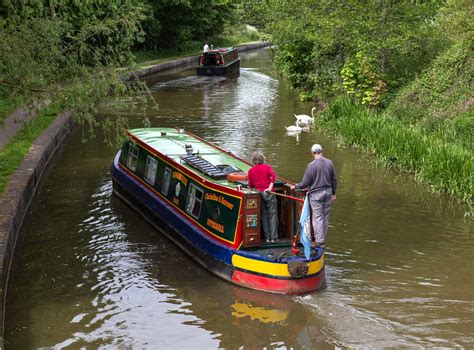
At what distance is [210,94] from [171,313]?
24.4 meters

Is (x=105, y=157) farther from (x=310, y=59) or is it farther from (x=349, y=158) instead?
(x=310, y=59)

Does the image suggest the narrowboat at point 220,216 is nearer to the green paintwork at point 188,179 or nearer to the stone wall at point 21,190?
the green paintwork at point 188,179

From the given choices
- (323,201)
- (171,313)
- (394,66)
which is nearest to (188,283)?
(171,313)

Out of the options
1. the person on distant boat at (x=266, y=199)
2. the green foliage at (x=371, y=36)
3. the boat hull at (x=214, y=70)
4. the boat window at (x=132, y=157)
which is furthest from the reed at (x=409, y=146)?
the boat hull at (x=214, y=70)

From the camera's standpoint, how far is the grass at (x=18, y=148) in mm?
15462

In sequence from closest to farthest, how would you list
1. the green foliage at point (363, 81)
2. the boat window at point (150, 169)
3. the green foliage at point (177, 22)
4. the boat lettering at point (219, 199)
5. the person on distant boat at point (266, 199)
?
the person on distant boat at point (266, 199) → the boat lettering at point (219, 199) → the boat window at point (150, 169) → the green foliage at point (363, 81) → the green foliage at point (177, 22)

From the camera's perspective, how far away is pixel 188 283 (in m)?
11.1

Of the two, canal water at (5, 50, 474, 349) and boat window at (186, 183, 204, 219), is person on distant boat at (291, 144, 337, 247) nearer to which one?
canal water at (5, 50, 474, 349)

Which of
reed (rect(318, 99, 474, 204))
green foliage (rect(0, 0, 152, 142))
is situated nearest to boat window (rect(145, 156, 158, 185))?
green foliage (rect(0, 0, 152, 142))

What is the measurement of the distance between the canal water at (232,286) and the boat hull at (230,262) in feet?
0.57

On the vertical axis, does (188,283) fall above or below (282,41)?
below

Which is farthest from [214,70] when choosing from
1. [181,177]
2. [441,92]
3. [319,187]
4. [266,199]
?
[319,187]

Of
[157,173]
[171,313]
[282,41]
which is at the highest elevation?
[282,41]

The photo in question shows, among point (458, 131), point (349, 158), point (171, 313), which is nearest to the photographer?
point (171, 313)
